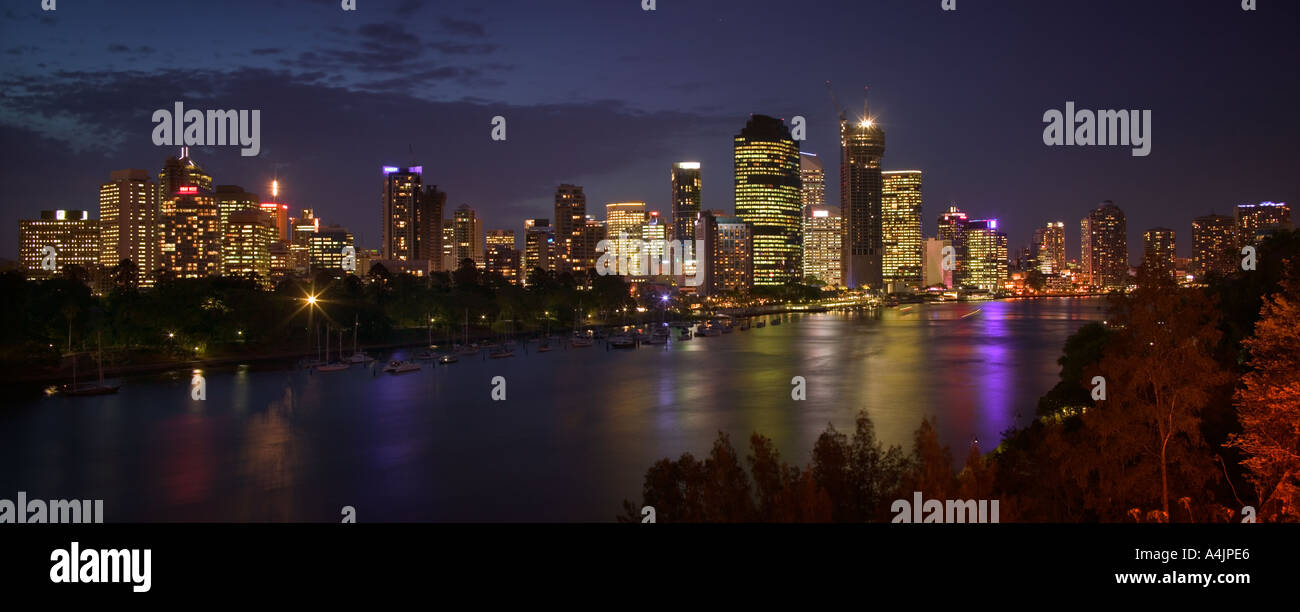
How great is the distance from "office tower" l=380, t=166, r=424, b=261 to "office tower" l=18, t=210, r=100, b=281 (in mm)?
40742

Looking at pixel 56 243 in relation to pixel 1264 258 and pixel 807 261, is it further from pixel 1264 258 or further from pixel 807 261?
pixel 807 261

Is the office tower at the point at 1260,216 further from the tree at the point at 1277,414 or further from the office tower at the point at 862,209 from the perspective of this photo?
the office tower at the point at 862,209

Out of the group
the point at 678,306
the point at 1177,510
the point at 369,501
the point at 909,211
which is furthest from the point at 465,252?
the point at 1177,510

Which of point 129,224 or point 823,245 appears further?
point 823,245

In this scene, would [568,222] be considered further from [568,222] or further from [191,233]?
[191,233]

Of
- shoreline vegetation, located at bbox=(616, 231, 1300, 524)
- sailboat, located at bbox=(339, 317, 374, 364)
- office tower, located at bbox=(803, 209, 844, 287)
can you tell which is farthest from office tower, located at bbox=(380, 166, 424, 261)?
shoreline vegetation, located at bbox=(616, 231, 1300, 524)

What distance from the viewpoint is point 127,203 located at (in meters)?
95.8

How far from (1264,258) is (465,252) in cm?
13686

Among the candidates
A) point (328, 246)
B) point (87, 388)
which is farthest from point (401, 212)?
point (87, 388)

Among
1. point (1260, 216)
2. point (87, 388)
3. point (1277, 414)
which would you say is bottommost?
point (87, 388)

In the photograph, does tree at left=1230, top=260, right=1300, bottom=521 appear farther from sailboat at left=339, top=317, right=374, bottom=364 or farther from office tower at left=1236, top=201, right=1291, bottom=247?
office tower at left=1236, top=201, right=1291, bottom=247

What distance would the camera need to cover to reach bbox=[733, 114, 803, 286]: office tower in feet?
383

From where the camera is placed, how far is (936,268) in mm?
156875

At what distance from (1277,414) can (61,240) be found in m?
105
